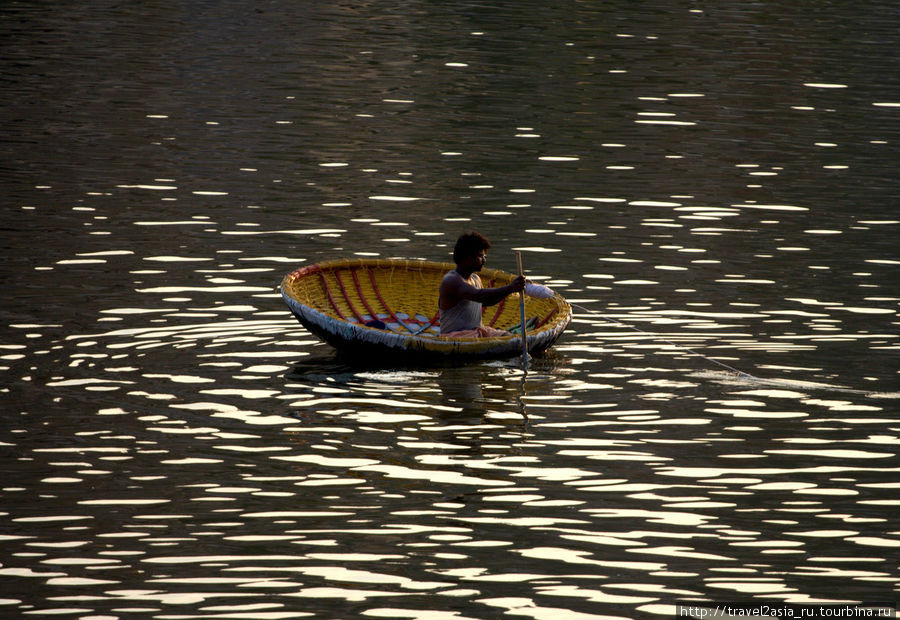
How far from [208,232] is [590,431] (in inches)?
324

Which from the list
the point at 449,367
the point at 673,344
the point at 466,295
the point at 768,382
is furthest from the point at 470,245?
the point at 768,382

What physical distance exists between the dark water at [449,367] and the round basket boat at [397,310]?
275 mm

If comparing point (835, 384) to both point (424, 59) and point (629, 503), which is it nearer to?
point (629, 503)

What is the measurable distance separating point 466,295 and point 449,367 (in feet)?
2.40

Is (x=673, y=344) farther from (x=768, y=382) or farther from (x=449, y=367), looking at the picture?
(x=449, y=367)

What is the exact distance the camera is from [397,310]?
16.1 meters

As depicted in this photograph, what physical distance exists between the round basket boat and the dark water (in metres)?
0.28

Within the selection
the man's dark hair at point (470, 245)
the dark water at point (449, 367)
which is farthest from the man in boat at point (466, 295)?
the dark water at point (449, 367)

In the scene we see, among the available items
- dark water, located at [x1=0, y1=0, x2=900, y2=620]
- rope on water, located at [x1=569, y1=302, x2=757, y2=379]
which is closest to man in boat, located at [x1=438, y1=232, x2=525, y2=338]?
dark water, located at [x1=0, y1=0, x2=900, y2=620]

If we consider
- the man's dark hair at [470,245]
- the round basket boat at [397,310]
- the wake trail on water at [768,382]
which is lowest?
the wake trail on water at [768,382]

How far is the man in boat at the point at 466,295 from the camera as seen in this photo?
46.3 feet

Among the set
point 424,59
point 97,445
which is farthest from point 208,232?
point 424,59

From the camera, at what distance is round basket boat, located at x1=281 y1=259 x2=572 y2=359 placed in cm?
1362

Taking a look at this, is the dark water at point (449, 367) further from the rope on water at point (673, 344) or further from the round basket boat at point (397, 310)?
the round basket boat at point (397, 310)
